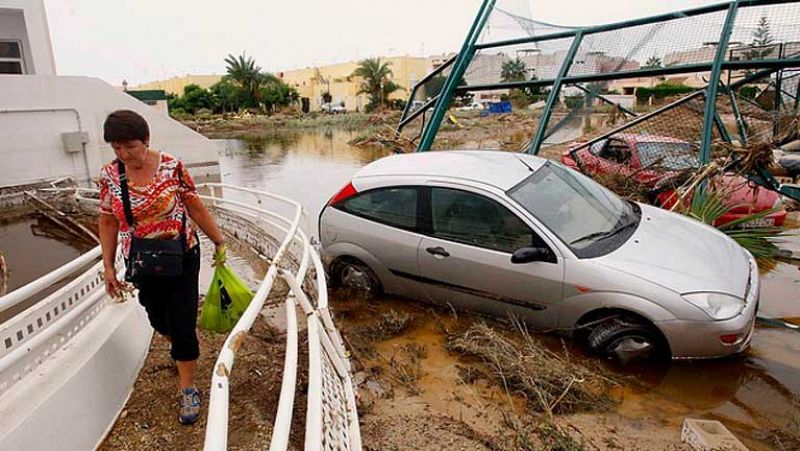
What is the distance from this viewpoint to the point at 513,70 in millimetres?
8695

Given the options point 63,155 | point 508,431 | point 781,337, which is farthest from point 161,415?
point 63,155

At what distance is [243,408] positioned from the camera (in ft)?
9.23

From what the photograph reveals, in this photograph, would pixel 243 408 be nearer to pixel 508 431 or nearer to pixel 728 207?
pixel 508 431

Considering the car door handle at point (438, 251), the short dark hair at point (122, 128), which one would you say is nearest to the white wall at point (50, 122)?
the car door handle at point (438, 251)

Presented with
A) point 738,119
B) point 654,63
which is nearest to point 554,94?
point 654,63

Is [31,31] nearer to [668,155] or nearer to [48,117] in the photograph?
[48,117]

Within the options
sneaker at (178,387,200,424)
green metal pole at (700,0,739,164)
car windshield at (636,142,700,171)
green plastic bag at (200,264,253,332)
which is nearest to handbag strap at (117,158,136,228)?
green plastic bag at (200,264,253,332)

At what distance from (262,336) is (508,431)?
81.5 inches

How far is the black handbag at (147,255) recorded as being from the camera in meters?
2.32

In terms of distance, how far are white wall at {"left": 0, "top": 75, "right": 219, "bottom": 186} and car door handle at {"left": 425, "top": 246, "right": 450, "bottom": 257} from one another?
11168 millimetres

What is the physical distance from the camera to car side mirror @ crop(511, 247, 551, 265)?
3.88 m

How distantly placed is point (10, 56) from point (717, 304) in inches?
704

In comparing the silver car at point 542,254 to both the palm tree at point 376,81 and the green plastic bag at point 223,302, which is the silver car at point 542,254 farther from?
the palm tree at point 376,81

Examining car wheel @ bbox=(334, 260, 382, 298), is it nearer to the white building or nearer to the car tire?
the car tire
